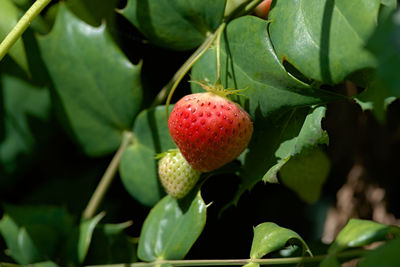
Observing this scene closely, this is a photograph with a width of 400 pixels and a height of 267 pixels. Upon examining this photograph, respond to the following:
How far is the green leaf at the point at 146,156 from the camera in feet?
3.25

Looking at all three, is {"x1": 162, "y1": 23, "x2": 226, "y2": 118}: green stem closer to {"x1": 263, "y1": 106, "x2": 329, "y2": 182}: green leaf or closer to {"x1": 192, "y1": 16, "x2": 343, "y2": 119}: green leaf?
{"x1": 192, "y1": 16, "x2": 343, "y2": 119}: green leaf

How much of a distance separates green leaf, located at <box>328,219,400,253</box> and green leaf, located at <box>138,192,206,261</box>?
0.28 metres

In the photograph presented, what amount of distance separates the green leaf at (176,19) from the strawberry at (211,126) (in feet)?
0.49

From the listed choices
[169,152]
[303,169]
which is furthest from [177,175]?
[303,169]

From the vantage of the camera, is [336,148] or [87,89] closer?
[87,89]

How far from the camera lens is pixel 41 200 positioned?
1.34m

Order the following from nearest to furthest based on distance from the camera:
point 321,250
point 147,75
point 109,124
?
point 321,250, point 109,124, point 147,75

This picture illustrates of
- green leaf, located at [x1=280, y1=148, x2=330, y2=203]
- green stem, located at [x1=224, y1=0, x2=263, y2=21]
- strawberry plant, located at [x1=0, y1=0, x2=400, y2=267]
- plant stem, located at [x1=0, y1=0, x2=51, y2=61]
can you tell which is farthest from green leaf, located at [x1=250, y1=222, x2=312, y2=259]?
plant stem, located at [x1=0, y1=0, x2=51, y2=61]

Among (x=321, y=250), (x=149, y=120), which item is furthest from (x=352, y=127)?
(x=149, y=120)

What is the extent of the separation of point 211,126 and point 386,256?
384 mm

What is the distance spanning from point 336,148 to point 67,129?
2.25ft

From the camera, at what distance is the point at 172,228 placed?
92 cm

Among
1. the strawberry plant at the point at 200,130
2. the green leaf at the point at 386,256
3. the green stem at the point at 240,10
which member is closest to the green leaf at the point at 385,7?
the strawberry plant at the point at 200,130

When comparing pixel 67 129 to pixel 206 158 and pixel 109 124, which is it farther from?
pixel 206 158
